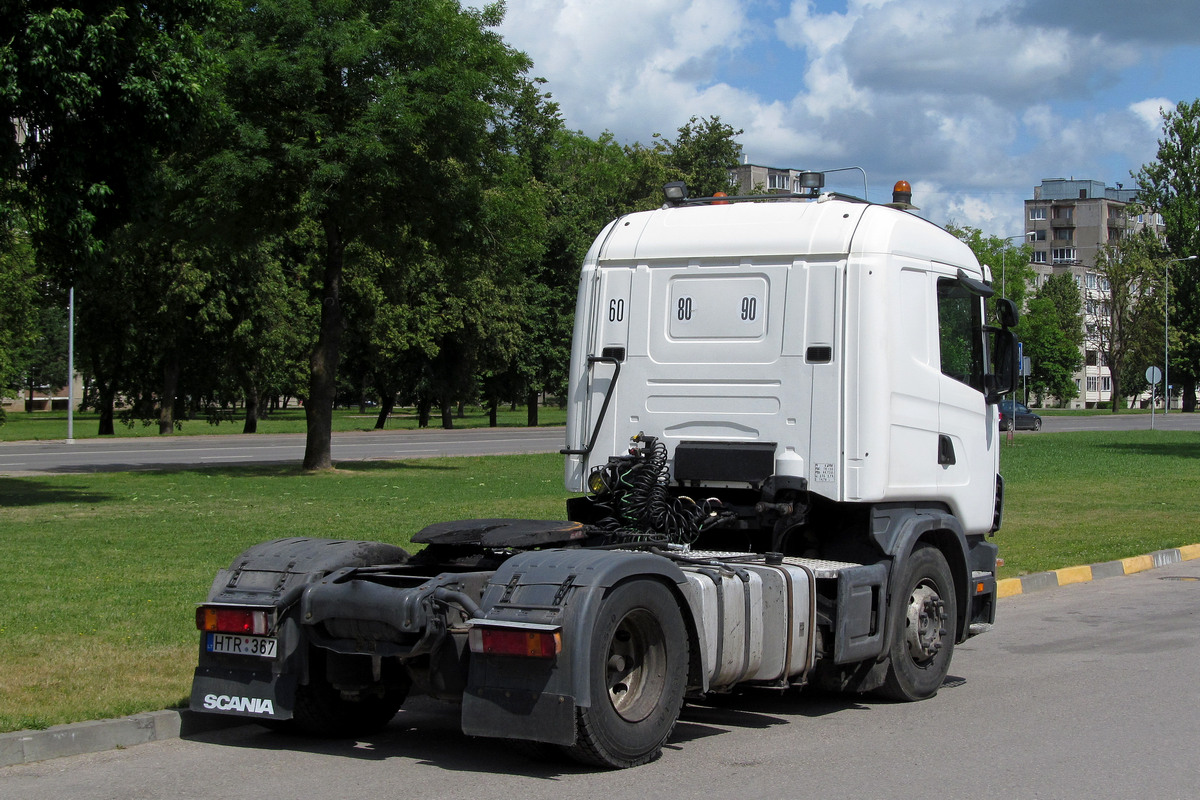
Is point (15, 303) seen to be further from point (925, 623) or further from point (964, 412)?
point (925, 623)

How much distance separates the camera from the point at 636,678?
6.12 m

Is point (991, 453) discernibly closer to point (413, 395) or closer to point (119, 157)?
point (119, 157)

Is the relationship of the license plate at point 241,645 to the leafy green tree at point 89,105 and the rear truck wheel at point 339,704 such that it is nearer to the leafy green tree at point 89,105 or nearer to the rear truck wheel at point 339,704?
the rear truck wheel at point 339,704

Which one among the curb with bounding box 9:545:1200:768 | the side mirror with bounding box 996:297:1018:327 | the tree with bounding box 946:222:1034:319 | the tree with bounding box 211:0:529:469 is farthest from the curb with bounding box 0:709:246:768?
the tree with bounding box 946:222:1034:319

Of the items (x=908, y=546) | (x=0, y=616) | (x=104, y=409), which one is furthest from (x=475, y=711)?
(x=104, y=409)

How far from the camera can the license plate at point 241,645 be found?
20.3 ft

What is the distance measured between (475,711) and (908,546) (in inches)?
118

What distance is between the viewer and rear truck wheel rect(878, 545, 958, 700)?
295 inches

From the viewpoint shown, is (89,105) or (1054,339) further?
(1054,339)

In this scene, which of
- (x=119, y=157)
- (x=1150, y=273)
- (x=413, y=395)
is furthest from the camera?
(x=1150, y=273)

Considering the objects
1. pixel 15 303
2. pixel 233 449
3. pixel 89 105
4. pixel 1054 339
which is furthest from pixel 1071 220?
pixel 89 105

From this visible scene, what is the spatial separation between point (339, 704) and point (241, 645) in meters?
0.68

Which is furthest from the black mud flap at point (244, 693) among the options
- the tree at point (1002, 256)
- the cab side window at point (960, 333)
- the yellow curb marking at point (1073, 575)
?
the tree at point (1002, 256)

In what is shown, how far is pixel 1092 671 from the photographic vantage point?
8625mm
